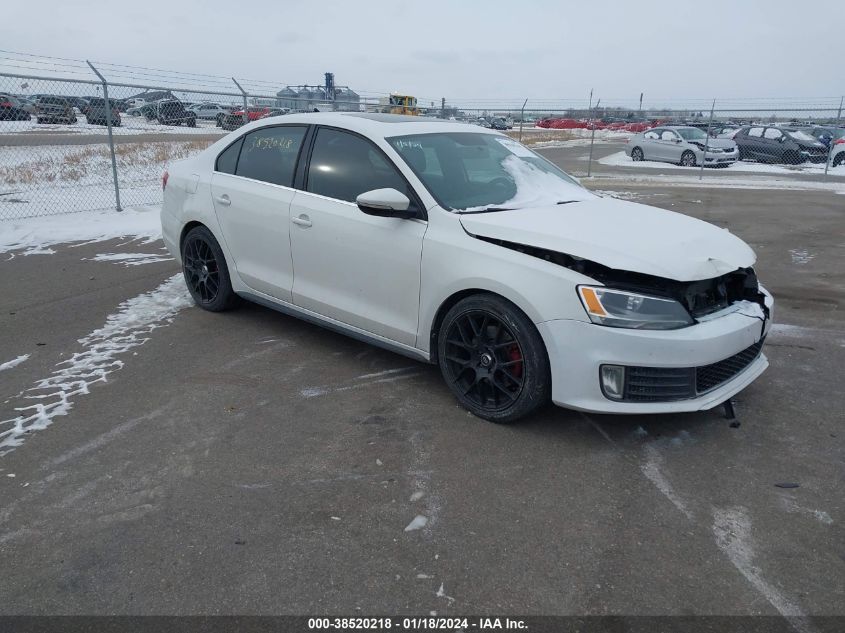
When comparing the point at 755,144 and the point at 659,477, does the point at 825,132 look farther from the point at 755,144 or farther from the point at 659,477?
the point at 659,477

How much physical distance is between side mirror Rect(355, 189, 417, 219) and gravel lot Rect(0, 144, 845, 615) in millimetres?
1104

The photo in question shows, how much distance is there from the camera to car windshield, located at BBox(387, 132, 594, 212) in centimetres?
411

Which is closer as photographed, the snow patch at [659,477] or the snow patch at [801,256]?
the snow patch at [659,477]

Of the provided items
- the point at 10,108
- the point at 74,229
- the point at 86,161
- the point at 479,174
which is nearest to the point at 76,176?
the point at 86,161

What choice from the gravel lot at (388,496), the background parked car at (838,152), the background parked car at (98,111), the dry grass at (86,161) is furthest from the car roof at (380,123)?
the background parked car at (838,152)

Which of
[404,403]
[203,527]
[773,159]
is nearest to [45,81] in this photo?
[404,403]

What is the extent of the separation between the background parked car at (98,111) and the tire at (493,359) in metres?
8.76

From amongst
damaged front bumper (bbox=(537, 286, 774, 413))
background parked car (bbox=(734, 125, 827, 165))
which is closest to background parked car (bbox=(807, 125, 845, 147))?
background parked car (bbox=(734, 125, 827, 165))

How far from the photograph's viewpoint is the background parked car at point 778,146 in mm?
23094

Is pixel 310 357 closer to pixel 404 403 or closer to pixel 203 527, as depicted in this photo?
pixel 404 403

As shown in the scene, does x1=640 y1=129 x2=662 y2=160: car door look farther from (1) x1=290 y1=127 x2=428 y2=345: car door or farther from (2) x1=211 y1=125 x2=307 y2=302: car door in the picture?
(1) x1=290 y1=127 x2=428 y2=345: car door

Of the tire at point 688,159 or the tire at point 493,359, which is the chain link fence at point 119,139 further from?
the tire at point 493,359

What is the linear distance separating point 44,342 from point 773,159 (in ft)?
80.9

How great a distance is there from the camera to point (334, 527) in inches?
112
